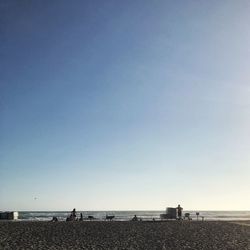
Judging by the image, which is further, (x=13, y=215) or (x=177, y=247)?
(x=13, y=215)

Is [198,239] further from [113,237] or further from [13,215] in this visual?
[13,215]

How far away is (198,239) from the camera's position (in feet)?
104

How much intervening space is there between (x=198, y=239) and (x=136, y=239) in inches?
188

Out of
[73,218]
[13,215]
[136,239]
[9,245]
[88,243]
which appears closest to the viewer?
[9,245]

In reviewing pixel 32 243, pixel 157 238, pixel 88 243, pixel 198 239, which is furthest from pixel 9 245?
pixel 198 239

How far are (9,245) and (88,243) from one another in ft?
16.9

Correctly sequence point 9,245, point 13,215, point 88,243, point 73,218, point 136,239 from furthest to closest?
point 13,215
point 73,218
point 136,239
point 88,243
point 9,245

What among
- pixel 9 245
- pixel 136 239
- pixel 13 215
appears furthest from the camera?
pixel 13 215

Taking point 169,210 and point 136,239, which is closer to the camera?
point 136,239

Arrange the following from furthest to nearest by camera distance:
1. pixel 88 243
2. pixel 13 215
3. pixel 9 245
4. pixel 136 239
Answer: pixel 13 215, pixel 136 239, pixel 88 243, pixel 9 245

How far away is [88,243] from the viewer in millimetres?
28078

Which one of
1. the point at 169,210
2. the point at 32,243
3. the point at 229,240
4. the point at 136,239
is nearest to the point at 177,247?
the point at 136,239

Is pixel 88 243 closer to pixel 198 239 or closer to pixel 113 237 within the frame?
pixel 113 237

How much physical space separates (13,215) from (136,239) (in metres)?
42.8
